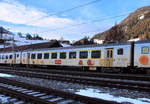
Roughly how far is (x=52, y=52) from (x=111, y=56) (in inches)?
358

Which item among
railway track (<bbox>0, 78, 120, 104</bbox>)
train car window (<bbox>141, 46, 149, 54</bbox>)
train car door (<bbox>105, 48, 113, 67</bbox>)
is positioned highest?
train car window (<bbox>141, 46, 149, 54</bbox>)

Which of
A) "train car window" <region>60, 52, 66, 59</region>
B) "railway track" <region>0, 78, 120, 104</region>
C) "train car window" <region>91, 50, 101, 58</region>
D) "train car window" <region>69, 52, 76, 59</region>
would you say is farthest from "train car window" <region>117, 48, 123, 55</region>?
"railway track" <region>0, 78, 120, 104</region>

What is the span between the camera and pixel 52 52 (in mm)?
22016

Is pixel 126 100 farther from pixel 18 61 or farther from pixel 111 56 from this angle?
pixel 18 61

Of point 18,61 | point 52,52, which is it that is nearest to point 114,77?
point 52,52

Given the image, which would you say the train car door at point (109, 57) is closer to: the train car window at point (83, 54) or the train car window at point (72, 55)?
the train car window at point (83, 54)

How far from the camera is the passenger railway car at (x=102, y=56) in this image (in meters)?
14.2

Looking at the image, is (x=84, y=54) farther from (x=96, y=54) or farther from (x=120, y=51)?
(x=120, y=51)

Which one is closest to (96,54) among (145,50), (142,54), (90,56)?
(90,56)

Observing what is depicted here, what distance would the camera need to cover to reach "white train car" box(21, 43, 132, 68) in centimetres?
1520

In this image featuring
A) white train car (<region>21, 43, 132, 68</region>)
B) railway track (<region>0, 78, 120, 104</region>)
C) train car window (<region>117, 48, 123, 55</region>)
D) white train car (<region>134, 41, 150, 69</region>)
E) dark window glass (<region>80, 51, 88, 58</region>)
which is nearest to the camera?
railway track (<region>0, 78, 120, 104</region>)

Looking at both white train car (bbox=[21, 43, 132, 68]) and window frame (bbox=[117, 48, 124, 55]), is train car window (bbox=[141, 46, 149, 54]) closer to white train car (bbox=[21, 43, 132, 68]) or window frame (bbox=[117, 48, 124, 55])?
white train car (bbox=[21, 43, 132, 68])

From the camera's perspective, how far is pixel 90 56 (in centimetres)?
1745

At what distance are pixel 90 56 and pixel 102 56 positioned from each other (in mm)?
1520
